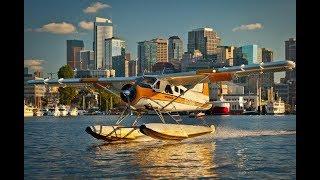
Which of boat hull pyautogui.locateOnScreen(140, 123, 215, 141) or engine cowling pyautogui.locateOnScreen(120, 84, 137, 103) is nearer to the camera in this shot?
boat hull pyautogui.locateOnScreen(140, 123, 215, 141)

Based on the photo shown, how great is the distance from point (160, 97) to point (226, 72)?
308 centimetres

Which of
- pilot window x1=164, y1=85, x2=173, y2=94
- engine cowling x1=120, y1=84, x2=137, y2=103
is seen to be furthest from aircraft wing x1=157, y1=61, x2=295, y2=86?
engine cowling x1=120, y1=84, x2=137, y2=103

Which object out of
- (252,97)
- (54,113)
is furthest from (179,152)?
(252,97)

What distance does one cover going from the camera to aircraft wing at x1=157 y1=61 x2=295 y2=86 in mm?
19062

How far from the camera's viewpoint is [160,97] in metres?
18.8

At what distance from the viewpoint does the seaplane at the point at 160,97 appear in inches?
680

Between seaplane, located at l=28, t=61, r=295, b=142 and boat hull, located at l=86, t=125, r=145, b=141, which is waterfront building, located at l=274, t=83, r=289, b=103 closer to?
seaplane, located at l=28, t=61, r=295, b=142

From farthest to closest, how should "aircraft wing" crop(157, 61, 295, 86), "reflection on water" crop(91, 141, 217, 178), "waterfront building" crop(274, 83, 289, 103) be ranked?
1. "waterfront building" crop(274, 83, 289, 103)
2. "aircraft wing" crop(157, 61, 295, 86)
3. "reflection on water" crop(91, 141, 217, 178)

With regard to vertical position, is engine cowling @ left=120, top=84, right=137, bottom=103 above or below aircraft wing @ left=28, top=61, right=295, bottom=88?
below

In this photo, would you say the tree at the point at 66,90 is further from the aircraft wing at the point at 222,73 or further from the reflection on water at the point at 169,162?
the reflection on water at the point at 169,162

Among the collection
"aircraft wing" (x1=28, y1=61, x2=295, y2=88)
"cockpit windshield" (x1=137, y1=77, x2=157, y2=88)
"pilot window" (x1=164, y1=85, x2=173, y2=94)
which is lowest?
"pilot window" (x1=164, y1=85, x2=173, y2=94)

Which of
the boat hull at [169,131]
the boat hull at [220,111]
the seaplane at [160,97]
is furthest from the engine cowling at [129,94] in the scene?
the boat hull at [220,111]
